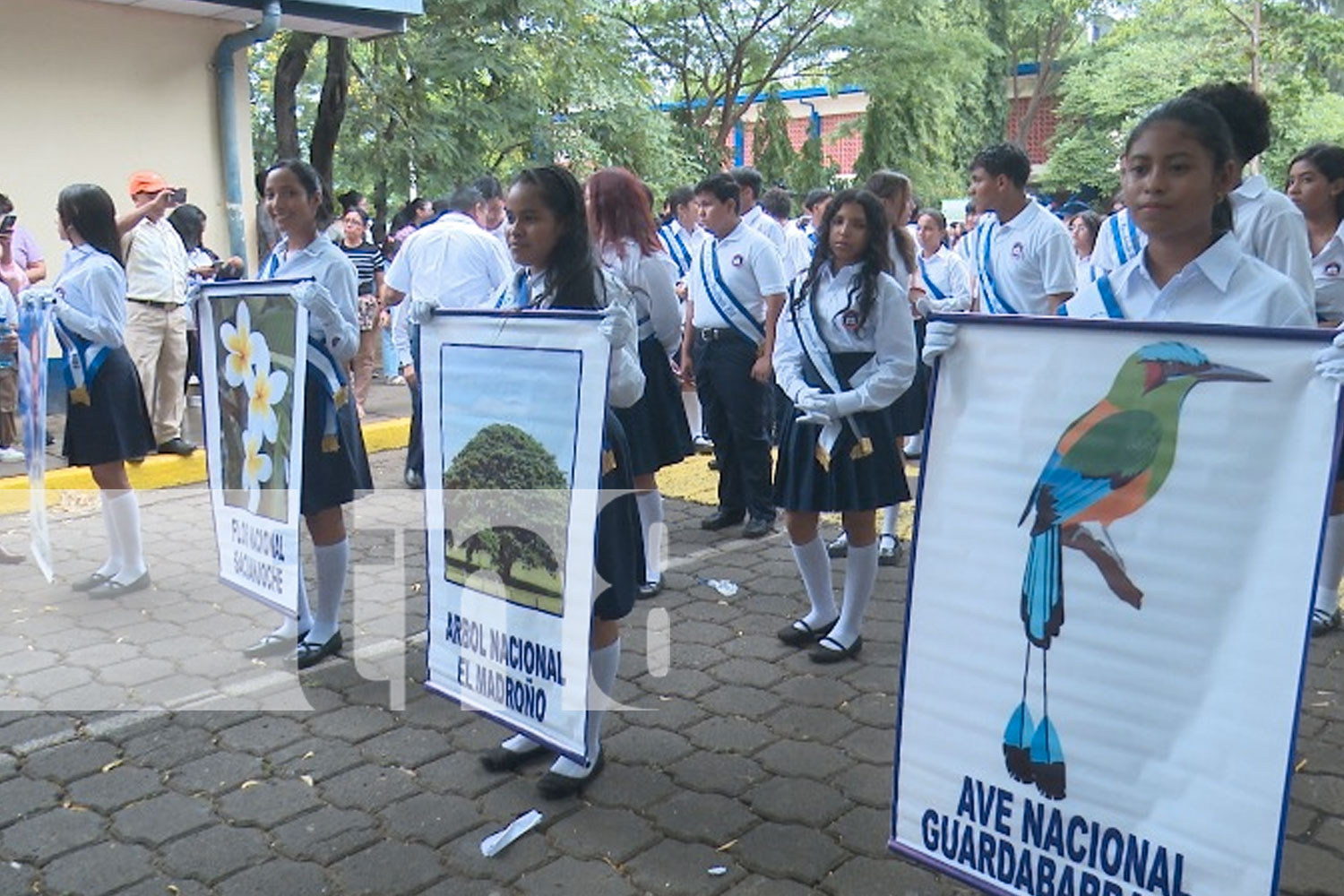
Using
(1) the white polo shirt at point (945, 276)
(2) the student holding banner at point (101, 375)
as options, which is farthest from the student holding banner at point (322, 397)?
(1) the white polo shirt at point (945, 276)

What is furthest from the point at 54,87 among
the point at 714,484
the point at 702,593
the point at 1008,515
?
the point at 1008,515

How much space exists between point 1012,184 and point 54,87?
25.8ft

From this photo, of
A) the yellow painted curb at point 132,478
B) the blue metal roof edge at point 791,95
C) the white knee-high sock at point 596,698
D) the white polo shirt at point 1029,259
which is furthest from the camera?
the blue metal roof edge at point 791,95

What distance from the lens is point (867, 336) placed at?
4410 mm

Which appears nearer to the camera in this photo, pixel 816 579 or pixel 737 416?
pixel 816 579

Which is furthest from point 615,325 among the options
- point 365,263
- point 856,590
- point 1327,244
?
point 365,263

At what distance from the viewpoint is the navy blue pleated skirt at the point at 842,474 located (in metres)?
4.36

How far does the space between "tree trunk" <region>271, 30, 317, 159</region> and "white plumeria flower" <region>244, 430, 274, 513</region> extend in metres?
9.66

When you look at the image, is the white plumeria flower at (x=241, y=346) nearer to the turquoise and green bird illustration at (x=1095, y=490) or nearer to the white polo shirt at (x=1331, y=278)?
the turquoise and green bird illustration at (x=1095, y=490)

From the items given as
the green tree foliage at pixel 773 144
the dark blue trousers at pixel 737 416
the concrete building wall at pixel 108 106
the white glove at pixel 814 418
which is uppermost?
the green tree foliage at pixel 773 144

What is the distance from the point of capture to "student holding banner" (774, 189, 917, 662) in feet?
14.3

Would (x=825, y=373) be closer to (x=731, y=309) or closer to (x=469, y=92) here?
(x=731, y=309)

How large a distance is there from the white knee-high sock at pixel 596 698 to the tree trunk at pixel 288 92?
432 inches

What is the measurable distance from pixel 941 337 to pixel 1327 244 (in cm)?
306
